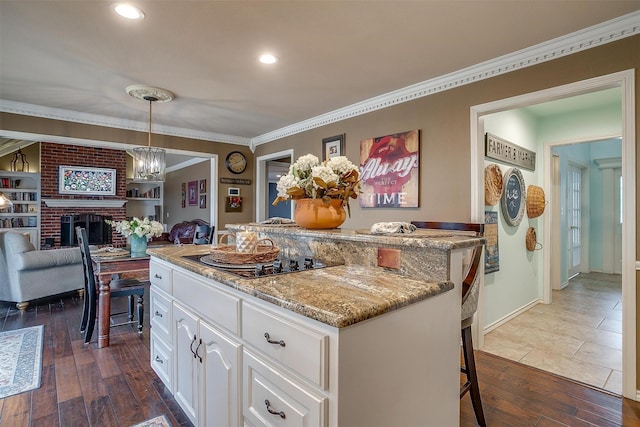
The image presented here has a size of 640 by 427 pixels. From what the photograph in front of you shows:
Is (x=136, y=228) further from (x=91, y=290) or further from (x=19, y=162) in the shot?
(x=19, y=162)

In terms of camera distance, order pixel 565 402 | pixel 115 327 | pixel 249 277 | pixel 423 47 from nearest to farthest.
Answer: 1. pixel 249 277
2. pixel 565 402
3. pixel 423 47
4. pixel 115 327

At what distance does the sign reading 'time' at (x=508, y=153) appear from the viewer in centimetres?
312

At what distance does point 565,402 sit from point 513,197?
7.12 feet

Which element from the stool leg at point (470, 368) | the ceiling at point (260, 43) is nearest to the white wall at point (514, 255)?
the ceiling at point (260, 43)

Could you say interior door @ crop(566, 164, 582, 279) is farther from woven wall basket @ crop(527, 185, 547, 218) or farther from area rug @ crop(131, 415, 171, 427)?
area rug @ crop(131, 415, 171, 427)

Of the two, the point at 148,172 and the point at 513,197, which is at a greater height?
the point at 148,172

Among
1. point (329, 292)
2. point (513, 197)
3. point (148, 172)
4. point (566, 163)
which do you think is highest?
point (566, 163)

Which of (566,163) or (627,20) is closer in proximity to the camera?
(627,20)

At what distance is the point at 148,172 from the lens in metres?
3.68

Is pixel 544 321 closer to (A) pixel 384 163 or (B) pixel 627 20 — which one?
(A) pixel 384 163

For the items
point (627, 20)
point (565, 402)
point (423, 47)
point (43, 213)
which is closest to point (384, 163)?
point (423, 47)

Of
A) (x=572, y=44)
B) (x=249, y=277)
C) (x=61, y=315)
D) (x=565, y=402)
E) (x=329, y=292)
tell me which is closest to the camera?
(x=329, y=292)

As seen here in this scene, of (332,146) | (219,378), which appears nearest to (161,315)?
(219,378)

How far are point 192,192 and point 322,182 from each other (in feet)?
23.5
